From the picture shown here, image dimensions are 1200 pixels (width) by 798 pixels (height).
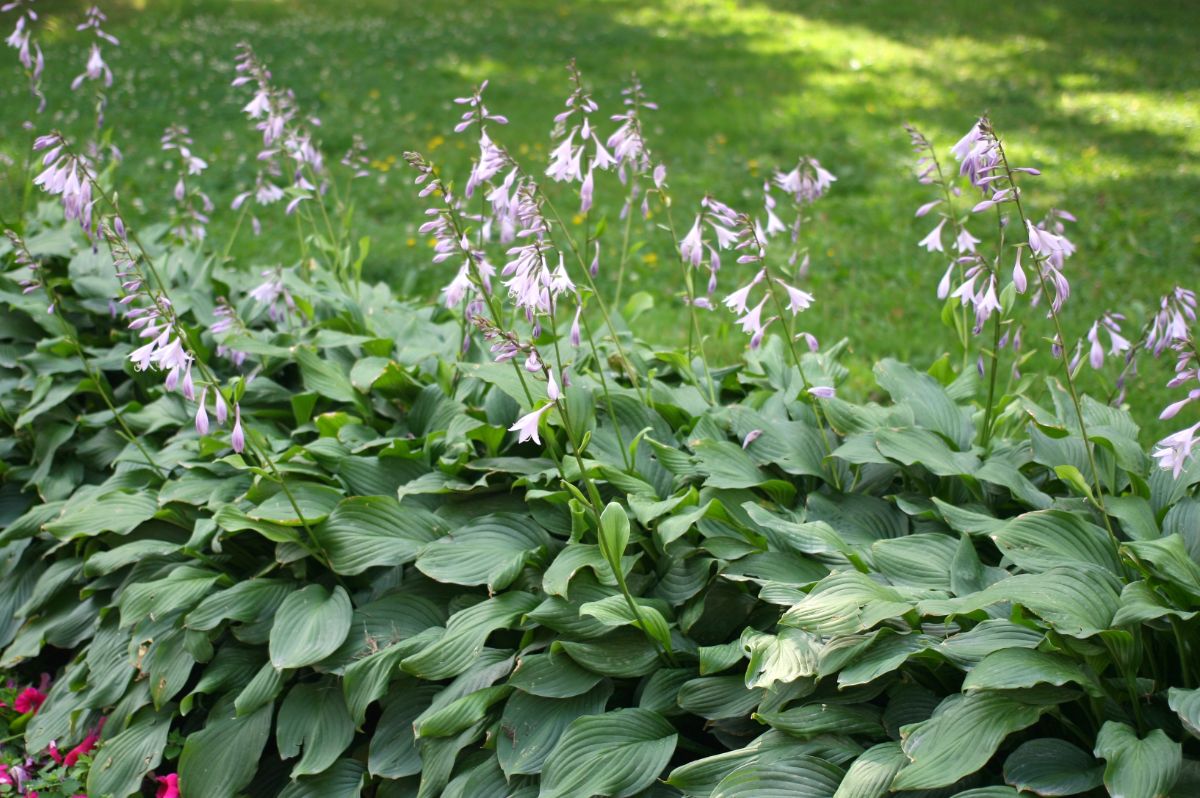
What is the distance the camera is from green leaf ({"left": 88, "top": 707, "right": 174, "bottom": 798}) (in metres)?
3.29

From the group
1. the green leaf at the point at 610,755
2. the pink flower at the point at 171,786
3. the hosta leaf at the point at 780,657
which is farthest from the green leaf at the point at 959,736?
the pink flower at the point at 171,786

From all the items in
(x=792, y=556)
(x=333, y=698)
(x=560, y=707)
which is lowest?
(x=333, y=698)

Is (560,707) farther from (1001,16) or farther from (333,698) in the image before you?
(1001,16)

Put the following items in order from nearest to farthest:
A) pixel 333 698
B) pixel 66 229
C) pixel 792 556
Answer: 1. pixel 792 556
2. pixel 333 698
3. pixel 66 229

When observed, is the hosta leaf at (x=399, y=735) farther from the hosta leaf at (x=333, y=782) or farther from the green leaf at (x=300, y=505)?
the green leaf at (x=300, y=505)

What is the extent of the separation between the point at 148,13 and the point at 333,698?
15.6m

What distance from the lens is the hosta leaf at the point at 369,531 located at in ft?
10.6

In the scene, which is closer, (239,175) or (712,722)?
(712,722)

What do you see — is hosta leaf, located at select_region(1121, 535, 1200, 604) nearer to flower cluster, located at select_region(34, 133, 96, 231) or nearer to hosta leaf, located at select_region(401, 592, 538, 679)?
hosta leaf, located at select_region(401, 592, 538, 679)

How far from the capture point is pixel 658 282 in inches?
278

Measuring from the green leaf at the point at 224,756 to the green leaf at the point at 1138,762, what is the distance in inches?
86.5

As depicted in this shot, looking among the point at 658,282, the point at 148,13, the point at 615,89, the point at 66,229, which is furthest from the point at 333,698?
the point at 148,13

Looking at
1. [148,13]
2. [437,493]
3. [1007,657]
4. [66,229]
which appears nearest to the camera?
[1007,657]

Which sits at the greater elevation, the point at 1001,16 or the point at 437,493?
the point at 1001,16
